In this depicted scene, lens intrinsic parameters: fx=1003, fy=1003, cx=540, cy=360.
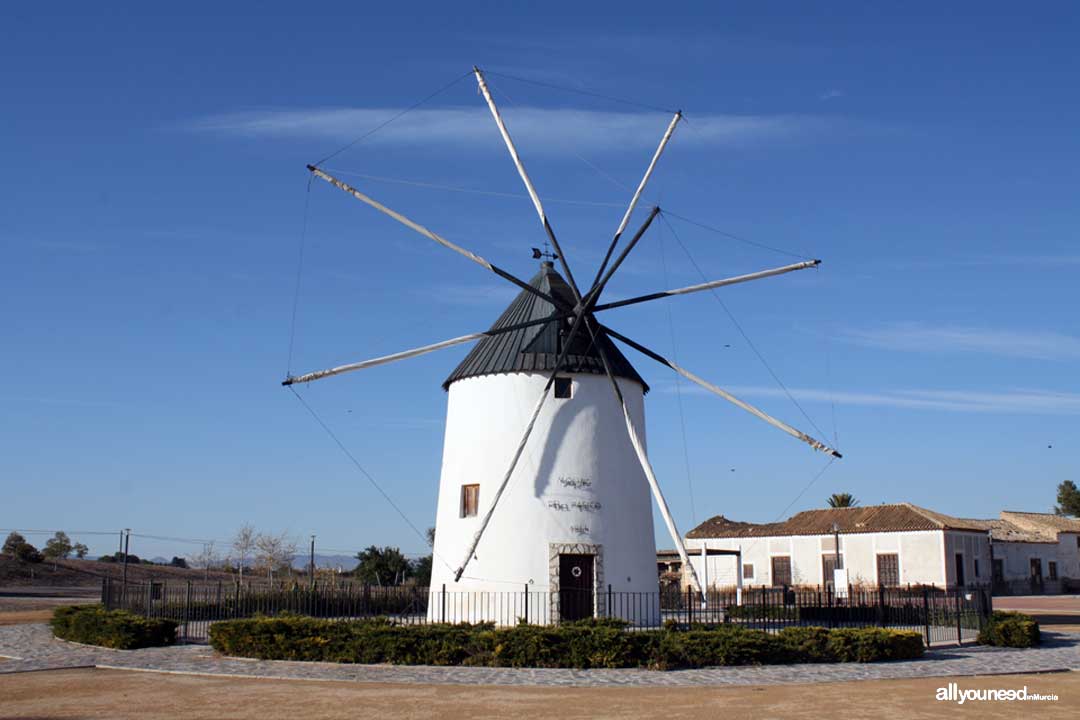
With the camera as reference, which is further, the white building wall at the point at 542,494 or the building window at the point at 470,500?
the building window at the point at 470,500

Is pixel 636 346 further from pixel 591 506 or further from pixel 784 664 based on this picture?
pixel 784 664

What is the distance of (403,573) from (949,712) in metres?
38.4

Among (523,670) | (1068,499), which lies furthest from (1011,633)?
(1068,499)

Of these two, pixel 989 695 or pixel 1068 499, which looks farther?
pixel 1068 499

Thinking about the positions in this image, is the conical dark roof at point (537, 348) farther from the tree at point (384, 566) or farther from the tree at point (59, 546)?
the tree at point (59, 546)

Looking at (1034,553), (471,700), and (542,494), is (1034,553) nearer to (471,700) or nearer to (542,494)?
(542,494)

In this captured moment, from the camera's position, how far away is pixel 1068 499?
324 feet

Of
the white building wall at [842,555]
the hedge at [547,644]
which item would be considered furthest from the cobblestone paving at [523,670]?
the white building wall at [842,555]

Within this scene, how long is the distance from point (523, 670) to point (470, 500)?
7.91 metres

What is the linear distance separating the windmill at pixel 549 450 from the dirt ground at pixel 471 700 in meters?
7.81

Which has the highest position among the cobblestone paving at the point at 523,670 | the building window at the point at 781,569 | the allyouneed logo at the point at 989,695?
the building window at the point at 781,569

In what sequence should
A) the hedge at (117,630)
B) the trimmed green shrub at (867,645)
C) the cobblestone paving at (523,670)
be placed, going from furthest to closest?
1. the hedge at (117,630)
2. the trimmed green shrub at (867,645)
3. the cobblestone paving at (523,670)

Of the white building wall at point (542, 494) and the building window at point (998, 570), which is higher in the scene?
the white building wall at point (542, 494)

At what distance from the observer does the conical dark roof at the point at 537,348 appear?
2458 cm
